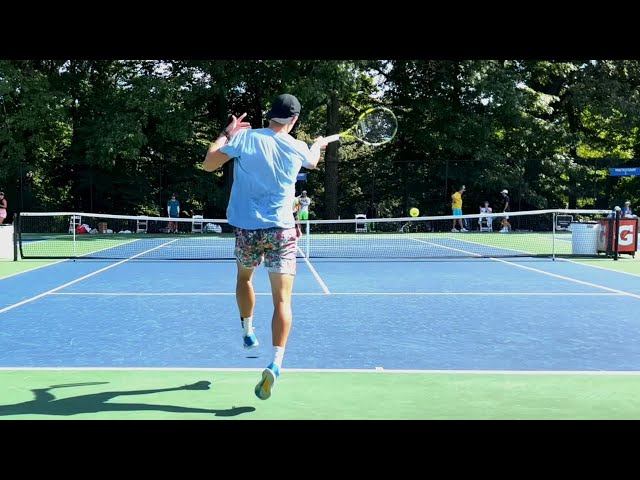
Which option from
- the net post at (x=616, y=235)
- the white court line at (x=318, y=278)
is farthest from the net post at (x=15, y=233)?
the net post at (x=616, y=235)

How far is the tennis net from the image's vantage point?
53.6ft

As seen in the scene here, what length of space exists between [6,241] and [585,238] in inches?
487

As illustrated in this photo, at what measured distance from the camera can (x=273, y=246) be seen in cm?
460

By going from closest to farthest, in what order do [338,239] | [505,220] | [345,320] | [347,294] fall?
[345,320] → [347,294] → [338,239] → [505,220]

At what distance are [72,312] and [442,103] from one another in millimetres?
26975

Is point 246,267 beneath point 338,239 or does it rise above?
above

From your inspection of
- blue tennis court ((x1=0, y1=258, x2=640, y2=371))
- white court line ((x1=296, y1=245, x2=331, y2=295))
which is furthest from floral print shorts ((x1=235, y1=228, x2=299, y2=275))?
white court line ((x1=296, y1=245, x2=331, y2=295))

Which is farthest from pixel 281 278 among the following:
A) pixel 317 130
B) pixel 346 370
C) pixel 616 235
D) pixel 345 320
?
pixel 317 130

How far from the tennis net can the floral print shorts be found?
23.8ft

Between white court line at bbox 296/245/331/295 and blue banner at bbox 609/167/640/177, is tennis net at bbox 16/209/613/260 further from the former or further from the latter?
blue banner at bbox 609/167/640/177

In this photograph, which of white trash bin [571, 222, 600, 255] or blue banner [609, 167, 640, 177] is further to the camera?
blue banner [609, 167, 640, 177]

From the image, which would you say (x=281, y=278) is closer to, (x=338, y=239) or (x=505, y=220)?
(x=338, y=239)

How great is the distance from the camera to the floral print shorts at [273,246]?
4.59 m

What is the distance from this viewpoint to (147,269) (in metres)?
13.3
